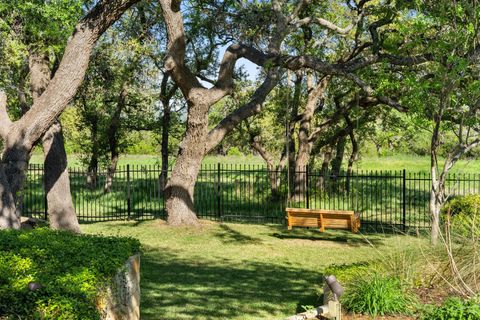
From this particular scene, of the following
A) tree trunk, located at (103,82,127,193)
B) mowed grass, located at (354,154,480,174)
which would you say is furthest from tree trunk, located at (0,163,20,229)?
mowed grass, located at (354,154,480,174)

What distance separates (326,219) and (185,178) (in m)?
4.57

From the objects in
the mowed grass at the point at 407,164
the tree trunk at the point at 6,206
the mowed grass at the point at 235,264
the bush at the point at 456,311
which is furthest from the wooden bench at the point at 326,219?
the mowed grass at the point at 407,164

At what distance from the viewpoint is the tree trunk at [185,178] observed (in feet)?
54.2

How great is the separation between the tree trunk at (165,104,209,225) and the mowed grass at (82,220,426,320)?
0.49 meters

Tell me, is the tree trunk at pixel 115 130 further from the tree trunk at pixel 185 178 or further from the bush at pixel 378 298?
the bush at pixel 378 298

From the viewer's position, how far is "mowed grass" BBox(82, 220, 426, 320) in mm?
8844

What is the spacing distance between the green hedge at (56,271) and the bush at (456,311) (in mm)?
3627

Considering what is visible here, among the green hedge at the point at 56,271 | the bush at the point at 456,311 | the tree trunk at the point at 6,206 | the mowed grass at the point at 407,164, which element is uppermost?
the mowed grass at the point at 407,164

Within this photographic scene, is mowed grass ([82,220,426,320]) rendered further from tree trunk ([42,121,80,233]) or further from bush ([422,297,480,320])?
bush ([422,297,480,320])

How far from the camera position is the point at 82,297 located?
210 inches

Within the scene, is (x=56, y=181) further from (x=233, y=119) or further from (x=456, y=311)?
(x=456, y=311)

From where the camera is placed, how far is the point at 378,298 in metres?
6.85

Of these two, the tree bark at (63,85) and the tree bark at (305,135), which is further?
the tree bark at (305,135)

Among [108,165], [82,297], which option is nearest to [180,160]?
[82,297]
